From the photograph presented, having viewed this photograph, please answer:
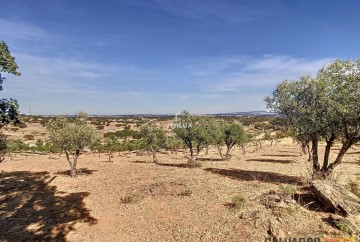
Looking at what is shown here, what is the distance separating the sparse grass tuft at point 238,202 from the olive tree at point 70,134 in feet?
66.6

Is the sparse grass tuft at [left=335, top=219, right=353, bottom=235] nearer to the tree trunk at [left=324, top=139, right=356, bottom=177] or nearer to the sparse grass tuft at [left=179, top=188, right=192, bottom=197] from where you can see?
the tree trunk at [left=324, top=139, right=356, bottom=177]

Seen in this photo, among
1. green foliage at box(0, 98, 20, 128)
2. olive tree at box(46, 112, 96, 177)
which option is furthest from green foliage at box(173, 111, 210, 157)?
green foliage at box(0, 98, 20, 128)

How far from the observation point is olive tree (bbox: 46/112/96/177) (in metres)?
34.7

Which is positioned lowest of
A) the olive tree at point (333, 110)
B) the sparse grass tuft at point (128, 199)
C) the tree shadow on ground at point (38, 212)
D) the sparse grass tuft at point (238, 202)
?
the tree shadow on ground at point (38, 212)

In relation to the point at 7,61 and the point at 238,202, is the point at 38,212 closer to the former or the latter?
the point at 7,61

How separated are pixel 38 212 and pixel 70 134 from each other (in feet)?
41.7

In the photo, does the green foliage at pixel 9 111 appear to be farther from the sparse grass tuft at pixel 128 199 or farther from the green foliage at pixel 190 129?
the green foliage at pixel 190 129

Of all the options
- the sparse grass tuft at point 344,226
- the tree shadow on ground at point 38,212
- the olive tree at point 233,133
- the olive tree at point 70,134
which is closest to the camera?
the sparse grass tuft at point 344,226

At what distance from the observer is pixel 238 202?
20.5m

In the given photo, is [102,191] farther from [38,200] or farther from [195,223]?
[195,223]

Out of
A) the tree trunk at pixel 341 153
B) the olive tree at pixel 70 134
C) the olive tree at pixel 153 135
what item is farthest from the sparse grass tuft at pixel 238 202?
the olive tree at pixel 153 135

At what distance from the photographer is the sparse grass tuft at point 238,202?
65.5 feet

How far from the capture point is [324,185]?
66.3ft

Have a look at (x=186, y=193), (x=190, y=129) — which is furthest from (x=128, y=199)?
(x=190, y=129)
